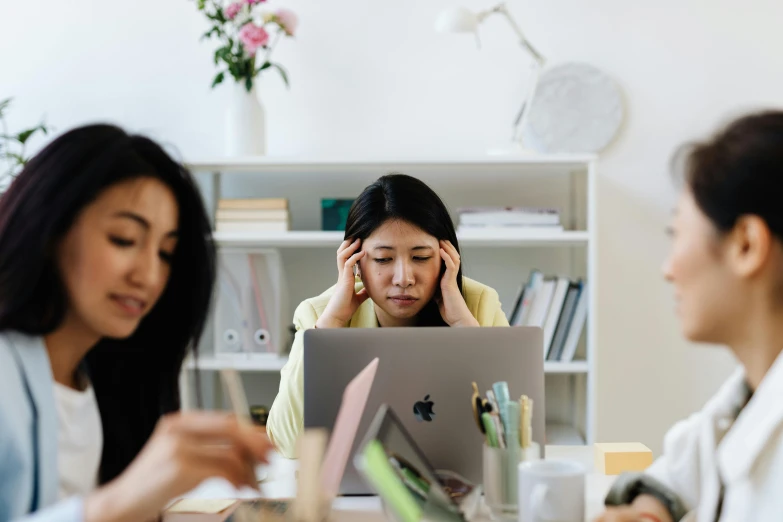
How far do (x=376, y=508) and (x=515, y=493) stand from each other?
212mm

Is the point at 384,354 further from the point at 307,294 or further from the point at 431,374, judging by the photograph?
the point at 307,294

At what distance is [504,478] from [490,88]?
1.93 metres

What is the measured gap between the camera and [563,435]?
260 centimetres

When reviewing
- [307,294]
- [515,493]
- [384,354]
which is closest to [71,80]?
[307,294]

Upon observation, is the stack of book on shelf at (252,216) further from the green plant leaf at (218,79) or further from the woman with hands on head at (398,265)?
the woman with hands on head at (398,265)

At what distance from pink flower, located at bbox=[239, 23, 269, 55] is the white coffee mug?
1.87 m

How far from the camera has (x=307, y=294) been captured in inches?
112

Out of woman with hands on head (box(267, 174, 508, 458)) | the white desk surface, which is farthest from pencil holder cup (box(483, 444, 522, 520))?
woman with hands on head (box(267, 174, 508, 458))

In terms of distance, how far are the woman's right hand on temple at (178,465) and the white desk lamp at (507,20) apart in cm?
190

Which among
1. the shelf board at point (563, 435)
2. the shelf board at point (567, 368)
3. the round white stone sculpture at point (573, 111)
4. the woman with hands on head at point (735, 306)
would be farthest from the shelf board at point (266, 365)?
the woman with hands on head at point (735, 306)

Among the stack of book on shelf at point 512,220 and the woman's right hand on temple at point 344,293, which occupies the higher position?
the stack of book on shelf at point 512,220

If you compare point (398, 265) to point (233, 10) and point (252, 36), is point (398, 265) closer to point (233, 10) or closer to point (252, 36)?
point (252, 36)

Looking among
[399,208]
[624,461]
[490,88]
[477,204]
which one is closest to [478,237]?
[477,204]

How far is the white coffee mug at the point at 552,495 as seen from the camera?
3.27 ft
